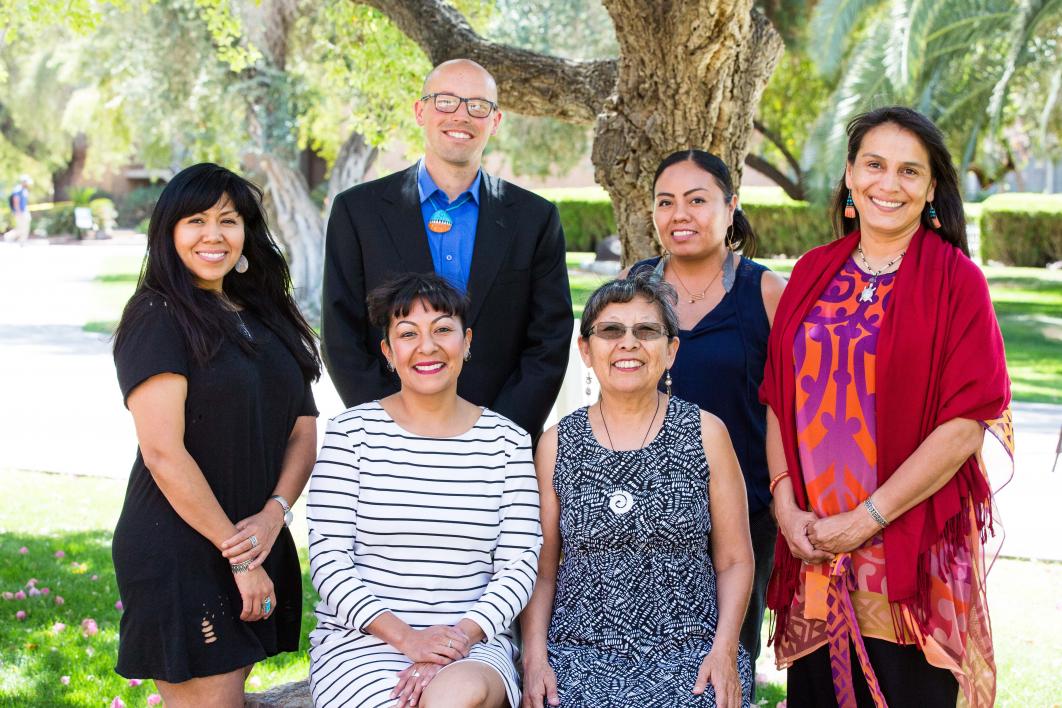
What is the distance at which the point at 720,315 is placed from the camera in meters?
3.88

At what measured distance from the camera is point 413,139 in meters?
14.0

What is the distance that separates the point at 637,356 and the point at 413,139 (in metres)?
11.0

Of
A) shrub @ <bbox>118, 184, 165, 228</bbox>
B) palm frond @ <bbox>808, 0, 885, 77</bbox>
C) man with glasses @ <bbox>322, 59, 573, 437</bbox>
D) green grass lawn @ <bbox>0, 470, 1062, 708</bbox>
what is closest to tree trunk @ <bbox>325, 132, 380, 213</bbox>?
palm frond @ <bbox>808, 0, 885, 77</bbox>

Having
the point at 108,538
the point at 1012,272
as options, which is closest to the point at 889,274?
the point at 108,538

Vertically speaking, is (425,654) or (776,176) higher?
(776,176)

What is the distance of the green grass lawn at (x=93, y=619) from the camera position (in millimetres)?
5172

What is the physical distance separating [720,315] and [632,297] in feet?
1.63

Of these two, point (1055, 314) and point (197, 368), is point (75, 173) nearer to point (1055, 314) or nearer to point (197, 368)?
point (1055, 314)

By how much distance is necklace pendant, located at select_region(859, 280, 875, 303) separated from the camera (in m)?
3.35

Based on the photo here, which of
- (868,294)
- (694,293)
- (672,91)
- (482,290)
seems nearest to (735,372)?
(694,293)

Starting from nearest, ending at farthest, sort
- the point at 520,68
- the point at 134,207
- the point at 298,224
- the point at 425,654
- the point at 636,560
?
the point at 425,654, the point at 636,560, the point at 520,68, the point at 298,224, the point at 134,207

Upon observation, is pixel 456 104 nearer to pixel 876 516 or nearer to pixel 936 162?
pixel 936 162

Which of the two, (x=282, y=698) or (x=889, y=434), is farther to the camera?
(x=282, y=698)

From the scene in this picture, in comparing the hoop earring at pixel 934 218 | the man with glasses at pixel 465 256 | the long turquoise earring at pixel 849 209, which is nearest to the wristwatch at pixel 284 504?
the man with glasses at pixel 465 256
